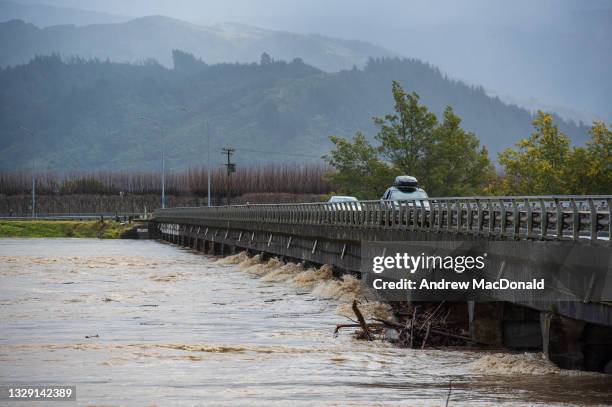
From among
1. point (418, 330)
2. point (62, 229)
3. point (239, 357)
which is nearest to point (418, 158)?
point (62, 229)

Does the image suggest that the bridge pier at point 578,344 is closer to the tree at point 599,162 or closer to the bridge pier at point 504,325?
the bridge pier at point 504,325

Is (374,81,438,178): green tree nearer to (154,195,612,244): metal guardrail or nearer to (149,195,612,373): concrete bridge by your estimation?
(154,195,612,244): metal guardrail

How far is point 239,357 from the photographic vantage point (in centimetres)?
2689

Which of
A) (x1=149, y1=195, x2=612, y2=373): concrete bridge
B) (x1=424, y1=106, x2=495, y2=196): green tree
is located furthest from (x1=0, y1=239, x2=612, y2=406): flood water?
(x1=424, y1=106, x2=495, y2=196): green tree

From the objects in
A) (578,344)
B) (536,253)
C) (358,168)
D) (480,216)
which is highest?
(358,168)

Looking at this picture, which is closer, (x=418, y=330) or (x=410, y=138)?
(x=418, y=330)

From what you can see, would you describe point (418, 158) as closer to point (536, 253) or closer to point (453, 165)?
point (453, 165)

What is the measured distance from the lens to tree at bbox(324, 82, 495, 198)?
10519cm

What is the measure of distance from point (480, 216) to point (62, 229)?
107496 millimetres

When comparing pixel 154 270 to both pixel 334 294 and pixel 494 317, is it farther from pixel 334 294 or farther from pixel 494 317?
pixel 494 317

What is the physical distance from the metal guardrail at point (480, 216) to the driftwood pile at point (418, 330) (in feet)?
8.02

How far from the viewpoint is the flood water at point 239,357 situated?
2142cm

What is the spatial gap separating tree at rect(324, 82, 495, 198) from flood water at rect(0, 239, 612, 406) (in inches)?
2267

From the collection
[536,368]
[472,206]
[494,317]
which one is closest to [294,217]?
[472,206]
